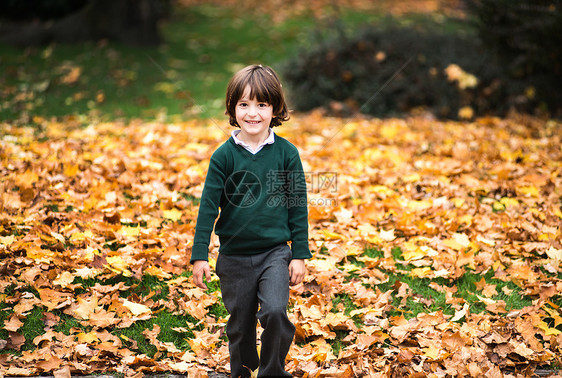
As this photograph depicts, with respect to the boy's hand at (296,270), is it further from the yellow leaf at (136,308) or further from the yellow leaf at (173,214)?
the yellow leaf at (173,214)

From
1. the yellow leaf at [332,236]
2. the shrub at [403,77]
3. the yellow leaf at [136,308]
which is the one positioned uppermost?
the shrub at [403,77]

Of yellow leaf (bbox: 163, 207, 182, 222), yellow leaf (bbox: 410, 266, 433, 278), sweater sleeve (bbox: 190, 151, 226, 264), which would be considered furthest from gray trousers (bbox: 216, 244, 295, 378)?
yellow leaf (bbox: 163, 207, 182, 222)

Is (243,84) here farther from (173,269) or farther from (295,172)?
(173,269)

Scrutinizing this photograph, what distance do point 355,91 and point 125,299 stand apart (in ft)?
20.7

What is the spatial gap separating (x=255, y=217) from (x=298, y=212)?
23cm

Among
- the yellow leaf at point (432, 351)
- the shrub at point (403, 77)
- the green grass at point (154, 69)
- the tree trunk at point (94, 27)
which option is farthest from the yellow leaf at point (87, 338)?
the tree trunk at point (94, 27)

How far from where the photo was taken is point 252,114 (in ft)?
8.02

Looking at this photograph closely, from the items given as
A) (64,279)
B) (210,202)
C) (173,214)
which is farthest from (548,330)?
(64,279)

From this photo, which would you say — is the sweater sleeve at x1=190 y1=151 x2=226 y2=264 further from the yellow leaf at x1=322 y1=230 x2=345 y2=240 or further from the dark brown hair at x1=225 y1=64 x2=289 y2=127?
the yellow leaf at x1=322 y1=230 x2=345 y2=240

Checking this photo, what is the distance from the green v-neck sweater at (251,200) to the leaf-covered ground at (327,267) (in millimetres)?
805

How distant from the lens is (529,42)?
755cm

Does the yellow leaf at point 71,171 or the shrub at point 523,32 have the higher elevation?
the shrub at point 523,32

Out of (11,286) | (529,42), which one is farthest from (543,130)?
(11,286)

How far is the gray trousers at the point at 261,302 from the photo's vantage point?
2348mm
